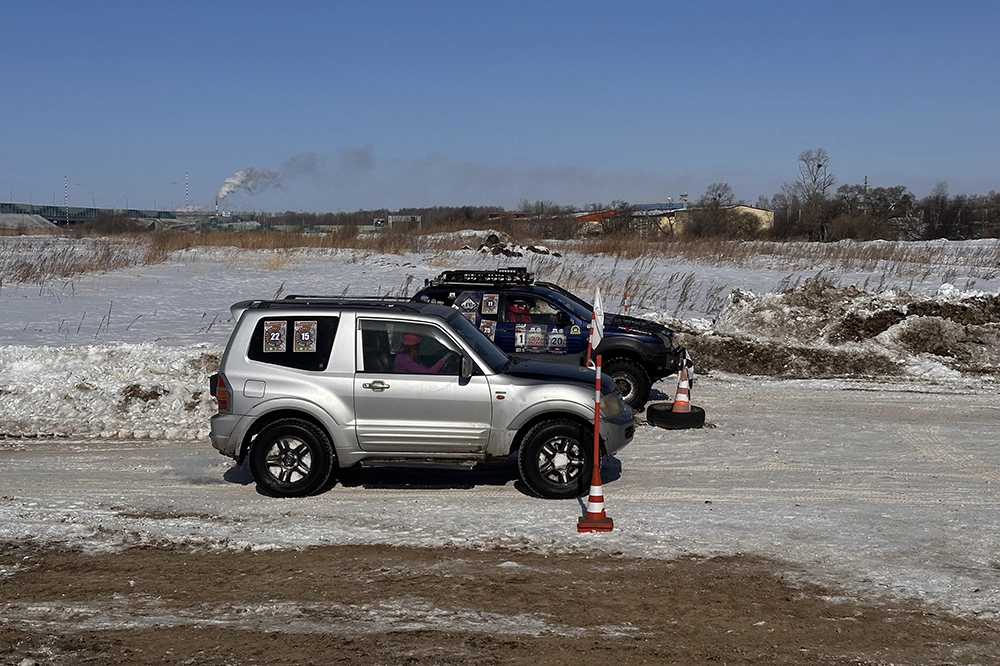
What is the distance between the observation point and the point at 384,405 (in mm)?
9250

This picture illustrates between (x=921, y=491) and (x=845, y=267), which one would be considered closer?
(x=921, y=491)

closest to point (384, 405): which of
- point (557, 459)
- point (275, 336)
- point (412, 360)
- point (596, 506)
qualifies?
point (412, 360)

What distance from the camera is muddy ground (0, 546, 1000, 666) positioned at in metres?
5.71

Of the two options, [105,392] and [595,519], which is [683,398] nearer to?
[595,519]

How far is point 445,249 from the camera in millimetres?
40812

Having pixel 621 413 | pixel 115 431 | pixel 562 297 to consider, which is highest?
pixel 562 297

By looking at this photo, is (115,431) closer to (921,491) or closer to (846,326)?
(921,491)

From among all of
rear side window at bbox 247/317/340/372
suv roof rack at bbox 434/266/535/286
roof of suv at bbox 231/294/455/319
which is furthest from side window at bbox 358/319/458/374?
suv roof rack at bbox 434/266/535/286

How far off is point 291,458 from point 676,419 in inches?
213

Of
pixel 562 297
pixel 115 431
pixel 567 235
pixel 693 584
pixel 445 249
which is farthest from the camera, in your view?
pixel 567 235

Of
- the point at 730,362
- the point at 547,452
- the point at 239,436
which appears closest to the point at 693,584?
the point at 547,452

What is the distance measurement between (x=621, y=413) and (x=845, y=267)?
81.9ft

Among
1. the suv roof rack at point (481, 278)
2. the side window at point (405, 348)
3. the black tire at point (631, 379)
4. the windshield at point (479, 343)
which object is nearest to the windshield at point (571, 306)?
the suv roof rack at point (481, 278)

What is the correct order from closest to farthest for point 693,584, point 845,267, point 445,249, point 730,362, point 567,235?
point 693,584 → point 730,362 → point 845,267 → point 445,249 → point 567,235
